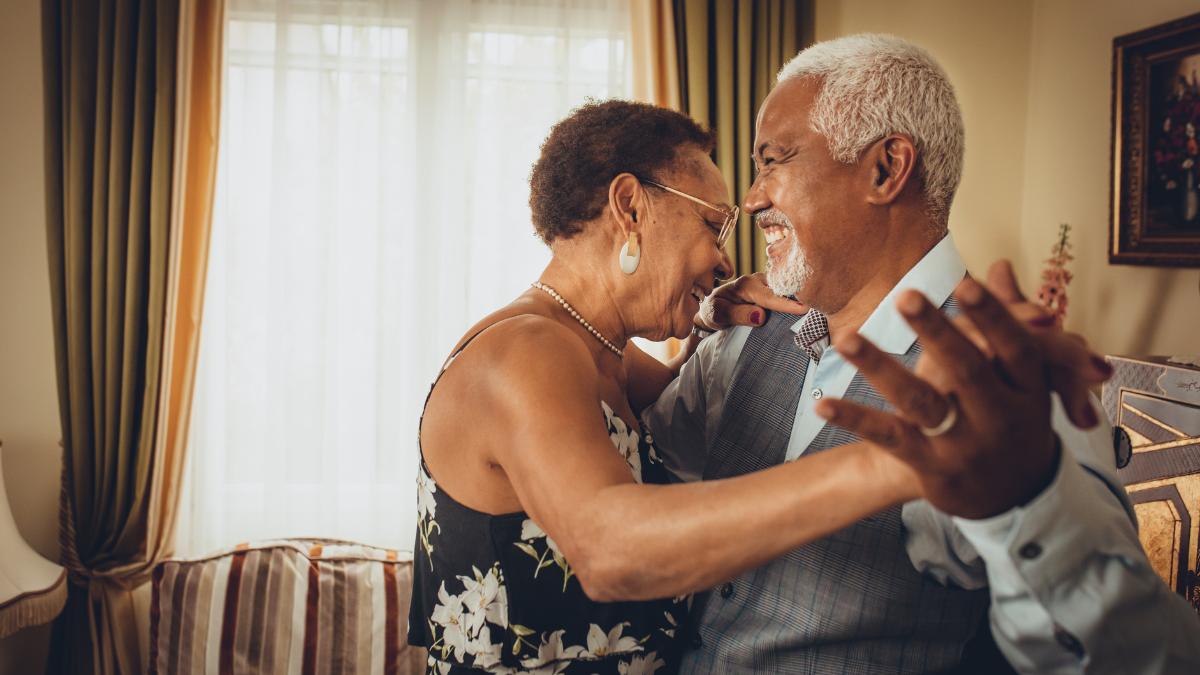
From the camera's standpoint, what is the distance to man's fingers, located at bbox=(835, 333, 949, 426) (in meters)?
0.58

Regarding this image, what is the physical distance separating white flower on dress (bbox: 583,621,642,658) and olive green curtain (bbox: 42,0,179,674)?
2.31 meters

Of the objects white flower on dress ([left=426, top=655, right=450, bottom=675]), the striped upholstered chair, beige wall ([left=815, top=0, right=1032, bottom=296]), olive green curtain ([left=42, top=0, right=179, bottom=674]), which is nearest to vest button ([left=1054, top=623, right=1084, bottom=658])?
white flower on dress ([left=426, top=655, right=450, bottom=675])

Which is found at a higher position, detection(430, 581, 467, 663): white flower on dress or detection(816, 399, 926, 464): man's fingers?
detection(816, 399, 926, 464): man's fingers

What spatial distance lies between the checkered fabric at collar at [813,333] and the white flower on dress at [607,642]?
526mm

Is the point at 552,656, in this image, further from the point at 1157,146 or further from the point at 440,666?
the point at 1157,146

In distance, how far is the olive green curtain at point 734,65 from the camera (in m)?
3.12

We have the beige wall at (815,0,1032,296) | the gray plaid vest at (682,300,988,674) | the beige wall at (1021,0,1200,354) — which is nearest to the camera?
the gray plaid vest at (682,300,988,674)

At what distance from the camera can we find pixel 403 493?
319cm

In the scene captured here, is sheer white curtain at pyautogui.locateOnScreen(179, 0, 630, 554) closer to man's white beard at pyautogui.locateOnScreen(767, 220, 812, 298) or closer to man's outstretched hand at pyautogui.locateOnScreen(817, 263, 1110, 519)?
man's white beard at pyautogui.locateOnScreen(767, 220, 812, 298)

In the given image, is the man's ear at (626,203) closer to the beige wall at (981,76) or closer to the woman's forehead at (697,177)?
the woman's forehead at (697,177)

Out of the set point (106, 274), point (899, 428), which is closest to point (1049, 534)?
point (899, 428)

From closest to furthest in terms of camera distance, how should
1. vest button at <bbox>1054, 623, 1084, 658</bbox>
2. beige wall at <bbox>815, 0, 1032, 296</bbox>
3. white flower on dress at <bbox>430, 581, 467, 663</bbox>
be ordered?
vest button at <bbox>1054, 623, 1084, 658</bbox>, white flower on dress at <bbox>430, 581, 467, 663</bbox>, beige wall at <bbox>815, 0, 1032, 296</bbox>

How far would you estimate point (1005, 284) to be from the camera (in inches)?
24.1

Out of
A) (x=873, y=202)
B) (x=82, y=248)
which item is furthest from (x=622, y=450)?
(x=82, y=248)
